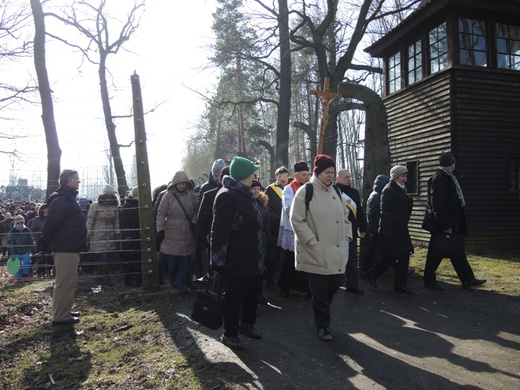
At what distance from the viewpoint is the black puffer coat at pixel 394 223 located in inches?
260

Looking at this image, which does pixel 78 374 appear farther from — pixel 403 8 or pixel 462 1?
pixel 403 8

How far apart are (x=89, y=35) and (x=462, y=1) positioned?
13.2 m

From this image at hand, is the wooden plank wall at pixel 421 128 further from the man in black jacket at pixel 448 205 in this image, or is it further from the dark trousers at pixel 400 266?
the dark trousers at pixel 400 266

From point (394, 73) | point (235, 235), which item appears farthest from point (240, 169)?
point (394, 73)

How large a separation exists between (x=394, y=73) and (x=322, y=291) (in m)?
12.8

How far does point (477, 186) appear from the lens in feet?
40.8

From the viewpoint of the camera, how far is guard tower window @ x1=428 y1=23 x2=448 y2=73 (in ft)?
41.6

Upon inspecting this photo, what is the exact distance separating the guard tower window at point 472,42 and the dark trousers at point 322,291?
10.3m

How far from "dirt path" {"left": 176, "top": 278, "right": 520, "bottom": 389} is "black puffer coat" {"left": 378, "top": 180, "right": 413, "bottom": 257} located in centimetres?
75

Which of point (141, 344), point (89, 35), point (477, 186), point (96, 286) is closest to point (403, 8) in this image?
point (477, 186)

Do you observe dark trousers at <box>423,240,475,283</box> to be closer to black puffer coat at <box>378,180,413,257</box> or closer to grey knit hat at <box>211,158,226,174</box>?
black puffer coat at <box>378,180,413,257</box>

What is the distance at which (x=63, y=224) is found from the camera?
5742 mm

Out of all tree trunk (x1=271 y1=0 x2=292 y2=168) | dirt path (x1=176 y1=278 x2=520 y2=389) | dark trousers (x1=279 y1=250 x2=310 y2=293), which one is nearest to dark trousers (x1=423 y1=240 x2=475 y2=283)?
dirt path (x1=176 y1=278 x2=520 y2=389)

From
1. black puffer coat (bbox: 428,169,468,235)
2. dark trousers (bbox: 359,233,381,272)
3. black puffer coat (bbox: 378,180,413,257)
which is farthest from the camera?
dark trousers (bbox: 359,233,381,272)
